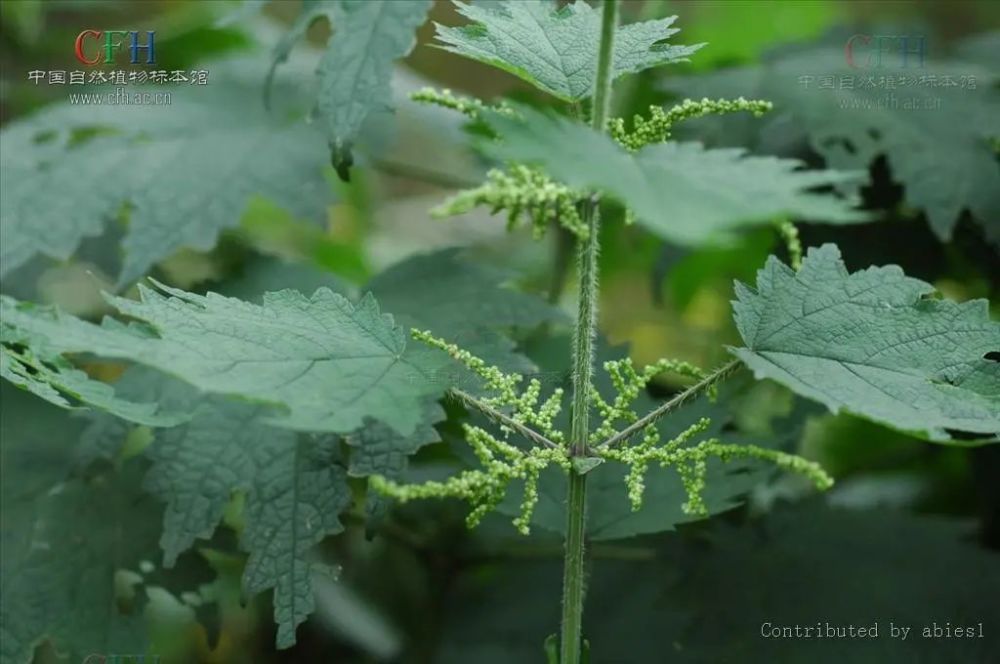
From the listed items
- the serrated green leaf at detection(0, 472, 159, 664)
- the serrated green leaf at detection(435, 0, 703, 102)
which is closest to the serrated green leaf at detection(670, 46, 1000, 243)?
the serrated green leaf at detection(435, 0, 703, 102)

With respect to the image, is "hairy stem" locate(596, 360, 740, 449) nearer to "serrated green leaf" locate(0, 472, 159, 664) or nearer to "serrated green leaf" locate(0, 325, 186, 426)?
"serrated green leaf" locate(0, 325, 186, 426)

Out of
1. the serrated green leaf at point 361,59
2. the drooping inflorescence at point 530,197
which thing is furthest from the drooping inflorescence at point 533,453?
the serrated green leaf at point 361,59

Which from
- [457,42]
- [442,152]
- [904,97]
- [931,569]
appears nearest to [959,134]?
[904,97]

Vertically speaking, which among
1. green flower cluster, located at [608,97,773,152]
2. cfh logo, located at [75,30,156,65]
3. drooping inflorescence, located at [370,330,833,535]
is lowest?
drooping inflorescence, located at [370,330,833,535]

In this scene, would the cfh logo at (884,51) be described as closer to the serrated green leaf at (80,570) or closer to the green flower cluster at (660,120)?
the green flower cluster at (660,120)

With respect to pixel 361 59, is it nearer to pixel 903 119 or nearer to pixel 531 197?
pixel 531 197

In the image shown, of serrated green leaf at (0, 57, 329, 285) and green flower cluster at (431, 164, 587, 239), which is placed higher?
serrated green leaf at (0, 57, 329, 285)
